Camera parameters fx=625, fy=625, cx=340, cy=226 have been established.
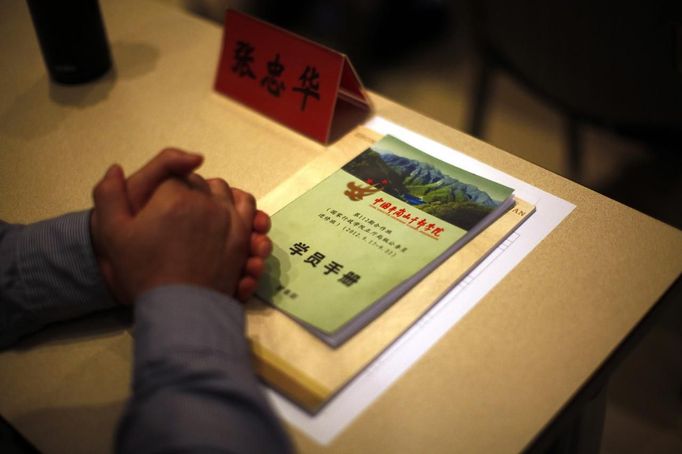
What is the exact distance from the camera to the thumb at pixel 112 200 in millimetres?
577

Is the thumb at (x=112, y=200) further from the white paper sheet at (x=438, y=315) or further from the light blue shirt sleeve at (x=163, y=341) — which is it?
the white paper sheet at (x=438, y=315)

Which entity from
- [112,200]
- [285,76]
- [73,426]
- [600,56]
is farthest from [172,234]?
[600,56]

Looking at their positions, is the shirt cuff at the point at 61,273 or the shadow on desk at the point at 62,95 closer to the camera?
the shirt cuff at the point at 61,273

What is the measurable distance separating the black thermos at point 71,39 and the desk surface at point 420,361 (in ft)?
A: 0.08

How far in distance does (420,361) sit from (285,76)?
0.44 meters

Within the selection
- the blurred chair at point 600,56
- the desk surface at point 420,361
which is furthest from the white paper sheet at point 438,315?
the blurred chair at point 600,56

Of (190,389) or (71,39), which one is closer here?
(190,389)

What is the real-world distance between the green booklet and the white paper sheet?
32mm

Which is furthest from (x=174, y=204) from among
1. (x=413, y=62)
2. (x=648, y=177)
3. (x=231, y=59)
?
(x=413, y=62)

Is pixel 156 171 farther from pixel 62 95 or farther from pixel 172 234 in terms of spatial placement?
pixel 62 95

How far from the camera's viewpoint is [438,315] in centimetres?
60

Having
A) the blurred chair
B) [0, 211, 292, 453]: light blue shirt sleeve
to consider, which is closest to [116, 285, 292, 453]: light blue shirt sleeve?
[0, 211, 292, 453]: light blue shirt sleeve

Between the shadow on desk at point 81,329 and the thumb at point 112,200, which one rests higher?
the thumb at point 112,200

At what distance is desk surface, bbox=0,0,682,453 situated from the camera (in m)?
0.52
